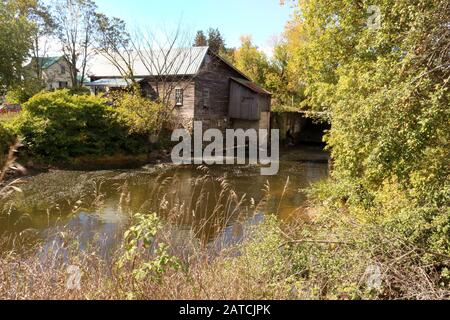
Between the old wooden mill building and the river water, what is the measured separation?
21.8ft

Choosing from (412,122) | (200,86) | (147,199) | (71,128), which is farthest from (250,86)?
(412,122)

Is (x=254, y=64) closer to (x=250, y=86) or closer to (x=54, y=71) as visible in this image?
(x=250, y=86)

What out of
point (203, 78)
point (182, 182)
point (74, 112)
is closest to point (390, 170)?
point (182, 182)

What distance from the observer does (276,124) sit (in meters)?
29.0

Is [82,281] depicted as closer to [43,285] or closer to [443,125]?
[43,285]

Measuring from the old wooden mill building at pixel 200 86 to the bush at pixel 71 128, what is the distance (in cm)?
478

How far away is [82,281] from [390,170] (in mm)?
4409

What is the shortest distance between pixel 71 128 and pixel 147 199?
821cm

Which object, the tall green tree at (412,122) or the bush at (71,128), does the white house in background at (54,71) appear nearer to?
the bush at (71,128)

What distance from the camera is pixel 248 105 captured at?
25750 millimetres

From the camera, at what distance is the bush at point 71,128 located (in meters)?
16.1

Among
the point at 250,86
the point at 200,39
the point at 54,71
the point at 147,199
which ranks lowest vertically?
the point at 147,199

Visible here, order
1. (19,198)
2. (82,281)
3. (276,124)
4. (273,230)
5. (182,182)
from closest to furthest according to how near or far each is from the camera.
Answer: (82,281)
(273,230)
(19,198)
(182,182)
(276,124)

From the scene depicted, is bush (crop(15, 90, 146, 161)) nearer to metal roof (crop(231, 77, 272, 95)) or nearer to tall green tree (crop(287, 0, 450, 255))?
metal roof (crop(231, 77, 272, 95))
